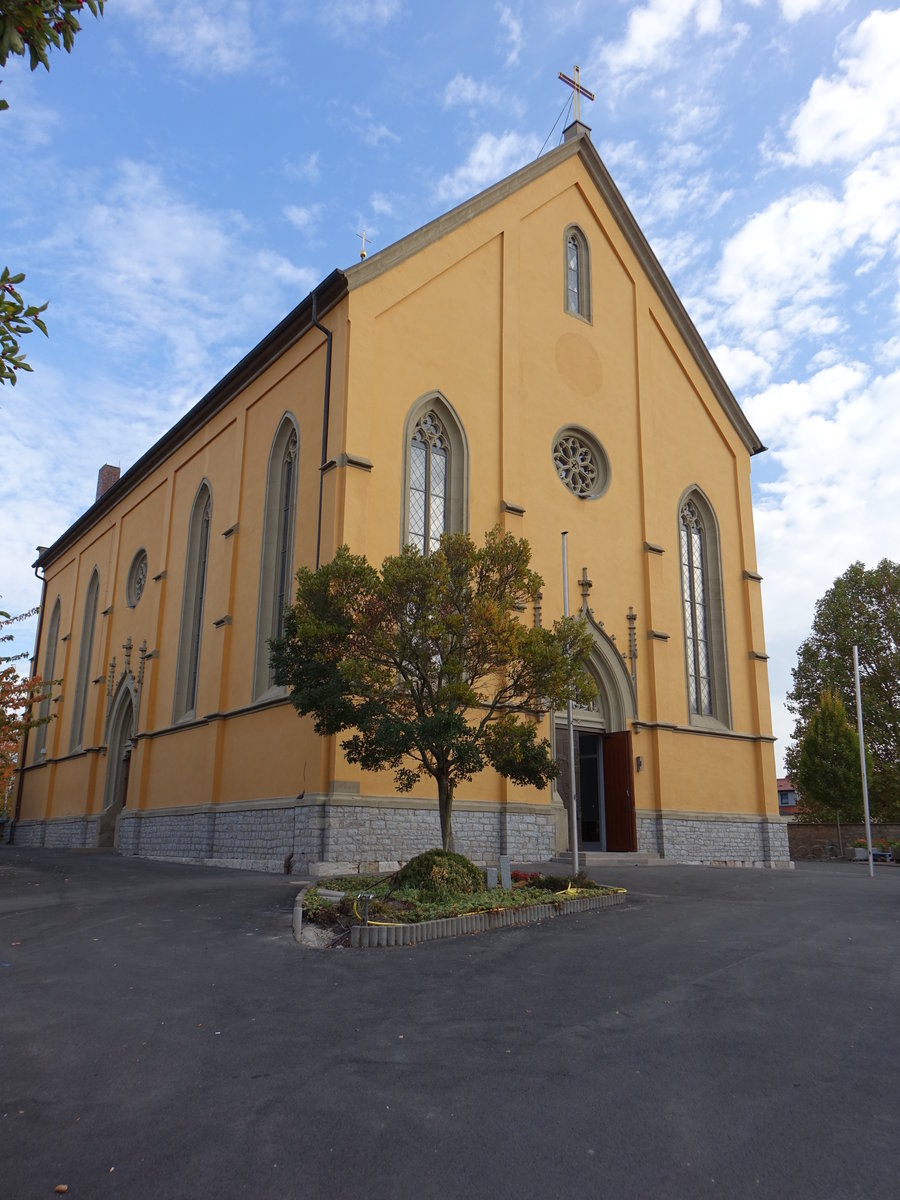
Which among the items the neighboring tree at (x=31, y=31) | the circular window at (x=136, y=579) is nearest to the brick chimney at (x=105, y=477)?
the circular window at (x=136, y=579)

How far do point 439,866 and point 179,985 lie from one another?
16.0 ft

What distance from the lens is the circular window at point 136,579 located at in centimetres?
3083

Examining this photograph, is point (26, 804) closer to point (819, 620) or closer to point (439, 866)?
point (439, 866)

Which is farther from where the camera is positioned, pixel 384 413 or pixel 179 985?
pixel 384 413

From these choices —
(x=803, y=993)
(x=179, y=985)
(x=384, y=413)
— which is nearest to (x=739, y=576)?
(x=384, y=413)

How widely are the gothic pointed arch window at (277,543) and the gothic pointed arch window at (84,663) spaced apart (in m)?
15.5

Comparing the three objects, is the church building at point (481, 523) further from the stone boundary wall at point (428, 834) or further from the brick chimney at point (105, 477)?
the brick chimney at point (105, 477)

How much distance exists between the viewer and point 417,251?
20500mm

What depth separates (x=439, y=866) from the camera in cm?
1184

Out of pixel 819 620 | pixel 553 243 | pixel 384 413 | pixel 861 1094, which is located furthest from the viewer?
pixel 819 620

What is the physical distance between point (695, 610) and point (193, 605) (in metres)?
13.8

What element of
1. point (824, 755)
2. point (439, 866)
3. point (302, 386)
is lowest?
point (439, 866)

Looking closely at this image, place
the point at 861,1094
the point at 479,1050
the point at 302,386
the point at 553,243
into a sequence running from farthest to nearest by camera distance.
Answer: the point at 553,243 < the point at 302,386 < the point at 479,1050 < the point at 861,1094

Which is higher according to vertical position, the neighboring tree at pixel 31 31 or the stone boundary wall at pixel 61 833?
the neighboring tree at pixel 31 31
